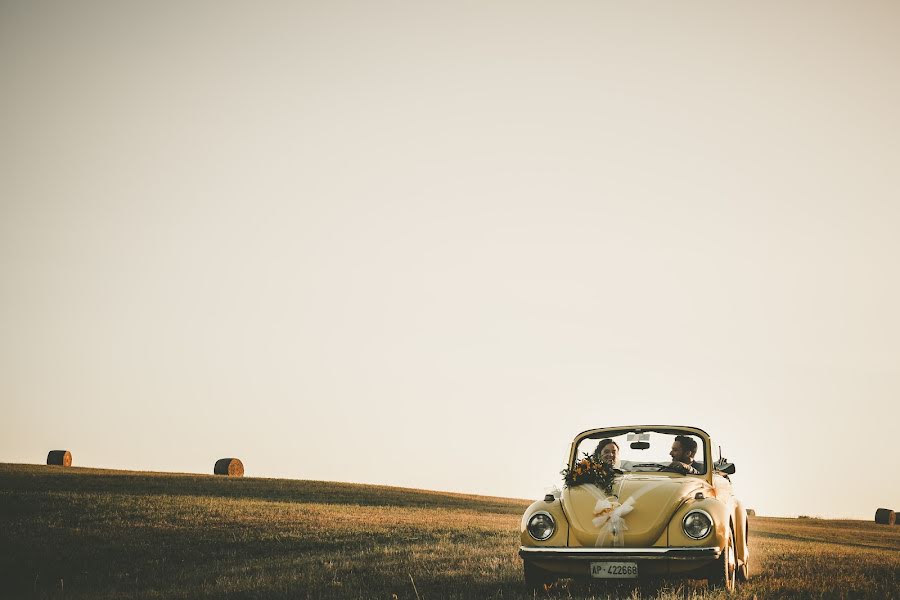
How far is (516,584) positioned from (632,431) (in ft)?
8.89

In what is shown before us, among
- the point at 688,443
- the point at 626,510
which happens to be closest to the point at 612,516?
the point at 626,510

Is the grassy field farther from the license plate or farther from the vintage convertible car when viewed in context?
the vintage convertible car

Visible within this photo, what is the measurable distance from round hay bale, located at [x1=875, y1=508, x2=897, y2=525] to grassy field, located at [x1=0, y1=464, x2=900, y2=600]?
15.4 m

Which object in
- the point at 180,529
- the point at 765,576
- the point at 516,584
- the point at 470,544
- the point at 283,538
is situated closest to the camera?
the point at 516,584

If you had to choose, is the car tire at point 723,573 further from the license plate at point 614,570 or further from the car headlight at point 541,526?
the car headlight at point 541,526

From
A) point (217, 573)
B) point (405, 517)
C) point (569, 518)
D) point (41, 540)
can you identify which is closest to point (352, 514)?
point (405, 517)

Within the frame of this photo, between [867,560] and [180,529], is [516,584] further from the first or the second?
[180,529]

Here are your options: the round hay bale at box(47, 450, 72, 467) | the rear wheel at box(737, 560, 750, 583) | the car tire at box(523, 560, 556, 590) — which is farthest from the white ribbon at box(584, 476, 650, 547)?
the round hay bale at box(47, 450, 72, 467)

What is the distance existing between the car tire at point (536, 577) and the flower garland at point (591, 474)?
129 cm

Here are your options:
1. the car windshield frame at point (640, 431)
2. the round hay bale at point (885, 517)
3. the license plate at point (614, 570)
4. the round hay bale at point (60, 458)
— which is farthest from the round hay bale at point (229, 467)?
the license plate at point (614, 570)

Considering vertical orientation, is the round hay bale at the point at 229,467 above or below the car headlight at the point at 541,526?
below

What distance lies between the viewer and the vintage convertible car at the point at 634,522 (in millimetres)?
9664

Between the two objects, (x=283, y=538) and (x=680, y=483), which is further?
(x=283, y=538)

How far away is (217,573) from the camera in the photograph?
15.3 metres
